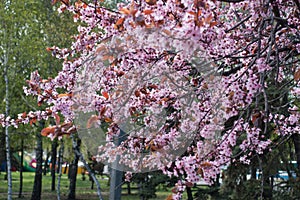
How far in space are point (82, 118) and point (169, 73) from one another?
83 cm

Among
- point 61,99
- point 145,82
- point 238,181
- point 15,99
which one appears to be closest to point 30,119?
point 61,99

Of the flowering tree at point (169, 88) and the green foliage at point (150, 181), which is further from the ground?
the flowering tree at point (169, 88)

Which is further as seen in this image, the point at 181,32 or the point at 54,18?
the point at 54,18

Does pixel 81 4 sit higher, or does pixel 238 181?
pixel 81 4

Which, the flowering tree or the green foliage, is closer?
the flowering tree

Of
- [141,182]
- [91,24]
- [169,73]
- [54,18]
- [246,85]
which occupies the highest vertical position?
[54,18]

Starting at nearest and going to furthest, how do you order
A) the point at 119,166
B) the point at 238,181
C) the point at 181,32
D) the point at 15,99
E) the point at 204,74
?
the point at 181,32
the point at 204,74
the point at 119,166
the point at 238,181
the point at 15,99

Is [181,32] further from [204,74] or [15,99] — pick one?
[15,99]

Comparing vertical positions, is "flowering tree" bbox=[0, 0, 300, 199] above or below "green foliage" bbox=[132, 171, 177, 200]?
above

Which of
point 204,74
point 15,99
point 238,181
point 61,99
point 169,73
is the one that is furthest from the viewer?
point 15,99

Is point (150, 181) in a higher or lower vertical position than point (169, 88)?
lower

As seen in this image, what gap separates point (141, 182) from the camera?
11266 mm

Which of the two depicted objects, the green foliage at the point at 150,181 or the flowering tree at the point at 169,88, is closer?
the flowering tree at the point at 169,88

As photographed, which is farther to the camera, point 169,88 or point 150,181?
point 150,181
